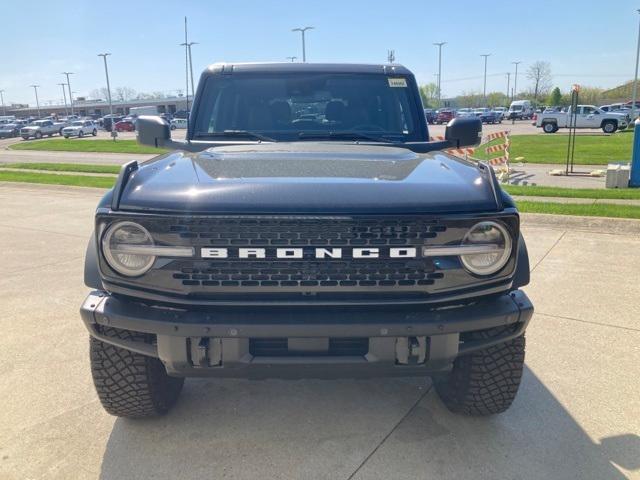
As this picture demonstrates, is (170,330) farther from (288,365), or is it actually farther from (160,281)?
(288,365)

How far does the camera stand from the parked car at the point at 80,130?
4706cm

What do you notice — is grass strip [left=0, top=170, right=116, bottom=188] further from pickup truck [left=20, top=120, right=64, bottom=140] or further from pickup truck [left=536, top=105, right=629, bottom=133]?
pickup truck [left=20, top=120, right=64, bottom=140]

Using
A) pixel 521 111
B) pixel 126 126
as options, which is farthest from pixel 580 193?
pixel 521 111

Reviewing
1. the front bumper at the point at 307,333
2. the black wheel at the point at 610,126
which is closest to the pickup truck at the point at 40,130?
the black wheel at the point at 610,126

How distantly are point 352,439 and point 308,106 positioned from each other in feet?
7.24

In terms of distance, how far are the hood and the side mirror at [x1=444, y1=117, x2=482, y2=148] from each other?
0.91 metres

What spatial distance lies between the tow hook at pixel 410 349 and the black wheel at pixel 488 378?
501 mm

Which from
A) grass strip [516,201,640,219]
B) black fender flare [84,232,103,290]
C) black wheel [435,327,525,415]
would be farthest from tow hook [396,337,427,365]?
grass strip [516,201,640,219]

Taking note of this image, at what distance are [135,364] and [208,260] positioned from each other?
31.8 inches

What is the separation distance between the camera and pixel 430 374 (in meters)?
2.44

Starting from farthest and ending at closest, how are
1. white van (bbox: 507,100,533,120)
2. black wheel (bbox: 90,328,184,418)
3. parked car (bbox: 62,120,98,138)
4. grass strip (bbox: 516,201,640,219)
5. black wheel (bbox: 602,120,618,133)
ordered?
white van (bbox: 507,100,533,120) < parked car (bbox: 62,120,98,138) < black wheel (bbox: 602,120,618,133) < grass strip (bbox: 516,201,640,219) < black wheel (bbox: 90,328,184,418)

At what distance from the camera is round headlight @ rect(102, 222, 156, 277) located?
2312 mm

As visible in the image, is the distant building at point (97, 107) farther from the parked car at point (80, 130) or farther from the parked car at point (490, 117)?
the parked car at point (490, 117)

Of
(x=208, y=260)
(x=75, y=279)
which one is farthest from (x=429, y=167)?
(x=75, y=279)
